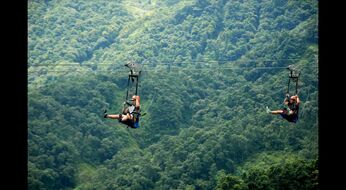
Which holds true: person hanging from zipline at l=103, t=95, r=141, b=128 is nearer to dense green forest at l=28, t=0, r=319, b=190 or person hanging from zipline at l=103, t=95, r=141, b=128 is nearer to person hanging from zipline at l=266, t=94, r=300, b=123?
person hanging from zipline at l=266, t=94, r=300, b=123

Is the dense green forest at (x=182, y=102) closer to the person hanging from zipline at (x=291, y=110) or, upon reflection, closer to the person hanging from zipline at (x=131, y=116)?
the person hanging from zipline at (x=291, y=110)

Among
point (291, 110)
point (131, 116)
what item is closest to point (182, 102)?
point (291, 110)

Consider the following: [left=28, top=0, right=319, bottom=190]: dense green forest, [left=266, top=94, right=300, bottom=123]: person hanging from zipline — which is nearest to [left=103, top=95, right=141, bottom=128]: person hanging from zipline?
[left=266, top=94, right=300, bottom=123]: person hanging from zipline

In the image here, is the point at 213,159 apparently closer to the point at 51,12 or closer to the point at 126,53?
the point at 126,53

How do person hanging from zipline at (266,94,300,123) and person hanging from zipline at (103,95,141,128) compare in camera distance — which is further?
person hanging from zipline at (266,94,300,123)

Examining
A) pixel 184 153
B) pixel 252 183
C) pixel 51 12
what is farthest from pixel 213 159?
pixel 51 12

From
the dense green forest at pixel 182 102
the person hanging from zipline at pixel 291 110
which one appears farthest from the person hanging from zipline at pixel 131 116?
the dense green forest at pixel 182 102

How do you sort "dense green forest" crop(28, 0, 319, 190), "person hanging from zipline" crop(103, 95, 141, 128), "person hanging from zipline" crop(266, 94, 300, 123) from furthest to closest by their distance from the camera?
1. "dense green forest" crop(28, 0, 319, 190)
2. "person hanging from zipline" crop(266, 94, 300, 123)
3. "person hanging from zipline" crop(103, 95, 141, 128)
